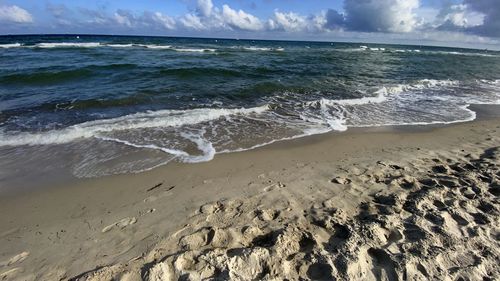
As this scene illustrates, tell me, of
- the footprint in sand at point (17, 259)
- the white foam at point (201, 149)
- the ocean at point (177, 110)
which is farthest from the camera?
the ocean at point (177, 110)

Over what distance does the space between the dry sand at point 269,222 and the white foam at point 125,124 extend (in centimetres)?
247

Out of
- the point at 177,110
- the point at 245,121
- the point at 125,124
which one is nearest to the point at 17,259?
the point at 125,124

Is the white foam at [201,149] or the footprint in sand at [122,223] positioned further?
the white foam at [201,149]

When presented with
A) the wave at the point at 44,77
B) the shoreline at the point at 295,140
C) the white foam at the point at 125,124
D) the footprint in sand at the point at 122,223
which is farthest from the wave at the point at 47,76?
the footprint in sand at the point at 122,223

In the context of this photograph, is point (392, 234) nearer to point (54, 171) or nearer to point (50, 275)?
point (50, 275)

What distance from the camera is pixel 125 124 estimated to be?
27.3 feet

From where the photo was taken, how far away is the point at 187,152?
6.70 meters

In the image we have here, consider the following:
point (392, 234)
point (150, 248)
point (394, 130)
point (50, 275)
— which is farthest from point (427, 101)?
point (50, 275)

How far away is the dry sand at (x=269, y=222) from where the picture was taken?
321cm

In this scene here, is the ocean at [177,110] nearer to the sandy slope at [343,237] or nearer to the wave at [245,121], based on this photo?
the wave at [245,121]

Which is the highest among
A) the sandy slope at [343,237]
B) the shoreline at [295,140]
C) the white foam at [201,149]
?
the sandy slope at [343,237]

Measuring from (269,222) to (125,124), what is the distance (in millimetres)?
5675

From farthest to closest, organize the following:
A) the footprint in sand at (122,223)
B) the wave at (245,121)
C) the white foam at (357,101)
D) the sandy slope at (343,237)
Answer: the white foam at (357,101)
the wave at (245,121)
the footprint in sand at (122,223)
the sandy slope at (343,237)

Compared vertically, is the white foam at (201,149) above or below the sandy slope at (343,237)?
below
